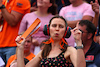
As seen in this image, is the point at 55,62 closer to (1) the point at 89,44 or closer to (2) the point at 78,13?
(1) the point at 89,44

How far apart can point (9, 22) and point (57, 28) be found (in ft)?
5.07

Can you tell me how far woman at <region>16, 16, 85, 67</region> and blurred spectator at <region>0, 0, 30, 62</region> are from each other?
1.18 metres

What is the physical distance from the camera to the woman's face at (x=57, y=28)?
3.67m

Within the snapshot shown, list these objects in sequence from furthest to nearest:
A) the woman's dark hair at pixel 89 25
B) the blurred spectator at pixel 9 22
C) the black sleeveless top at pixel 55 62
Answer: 1. the blurred spectator at pixel 9 22
2. the woman's dark hair at pixel 89 25
3. the black sleeveless top at pixel 55 62

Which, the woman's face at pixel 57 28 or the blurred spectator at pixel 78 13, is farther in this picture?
the blurred spectator at pixel 78 13

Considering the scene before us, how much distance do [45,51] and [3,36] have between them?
4.96ft

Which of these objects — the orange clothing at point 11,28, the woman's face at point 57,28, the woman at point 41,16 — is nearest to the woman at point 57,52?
the woman's face at point 57,28

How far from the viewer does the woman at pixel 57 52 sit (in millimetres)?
3396

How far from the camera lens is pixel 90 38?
15.1 feet

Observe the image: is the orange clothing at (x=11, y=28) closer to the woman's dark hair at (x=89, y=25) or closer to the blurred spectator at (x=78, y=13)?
the blurred spectator at (x=78, y=13)

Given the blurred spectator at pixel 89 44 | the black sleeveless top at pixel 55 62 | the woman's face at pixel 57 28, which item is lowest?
the blurred spectator at pixel 89 44

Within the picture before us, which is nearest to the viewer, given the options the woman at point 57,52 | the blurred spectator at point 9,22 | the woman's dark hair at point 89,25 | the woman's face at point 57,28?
the woman at point 57,52

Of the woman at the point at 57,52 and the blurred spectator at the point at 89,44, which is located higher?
the woman at the point at 57,52

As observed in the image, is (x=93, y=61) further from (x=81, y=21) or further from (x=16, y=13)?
(x=16, y=13)
